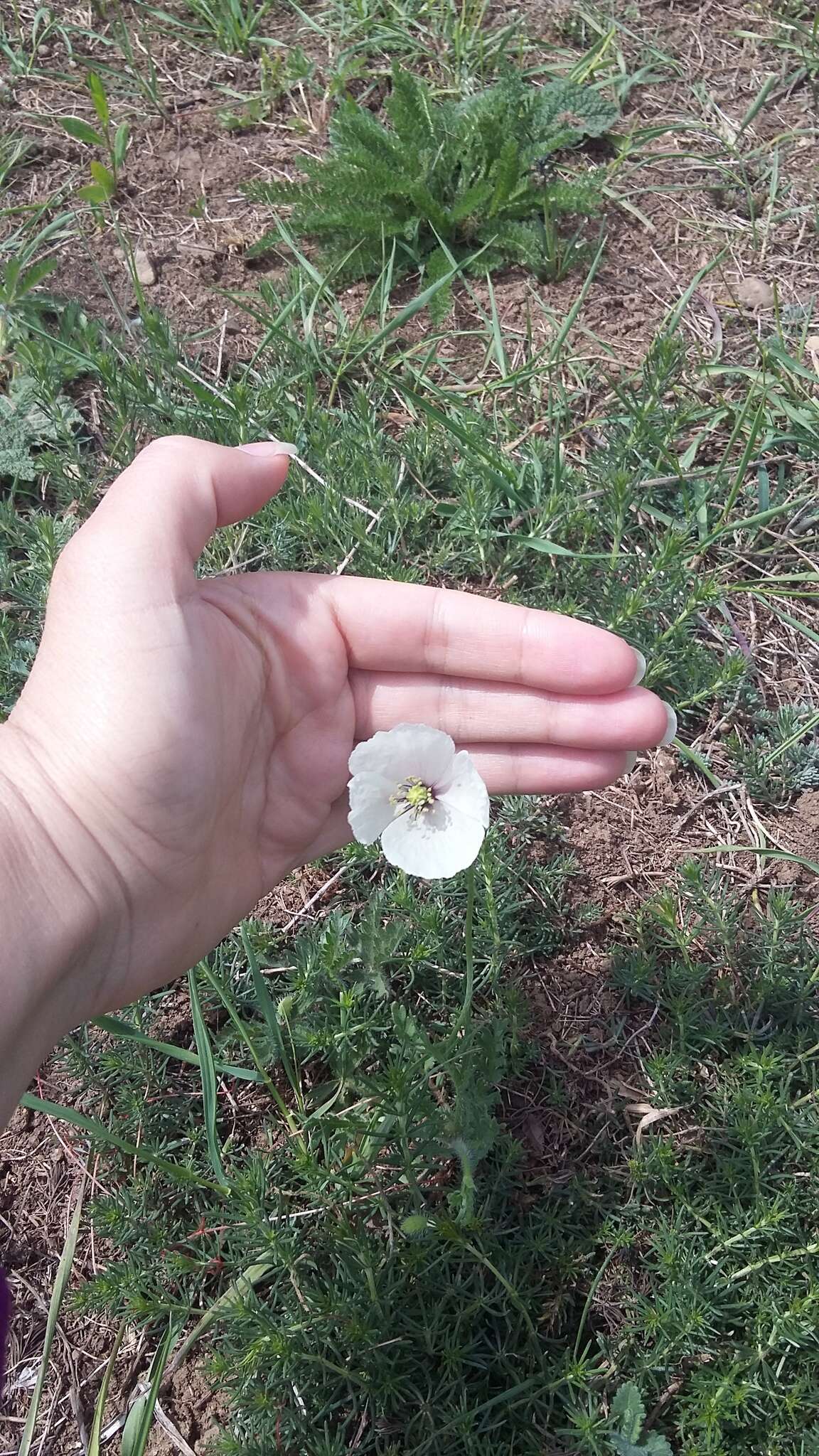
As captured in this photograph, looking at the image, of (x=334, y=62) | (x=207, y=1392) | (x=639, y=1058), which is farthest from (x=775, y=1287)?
(x=334, y=62)

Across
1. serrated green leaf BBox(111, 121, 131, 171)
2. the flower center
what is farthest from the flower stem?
serrated green leaf BBox(111, 121, 131, 171)

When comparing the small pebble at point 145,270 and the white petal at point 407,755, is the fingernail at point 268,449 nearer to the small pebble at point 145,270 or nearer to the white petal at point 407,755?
the white petal at point 407,755

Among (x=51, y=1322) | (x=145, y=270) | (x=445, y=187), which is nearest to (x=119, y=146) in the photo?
(x=145, y=270)

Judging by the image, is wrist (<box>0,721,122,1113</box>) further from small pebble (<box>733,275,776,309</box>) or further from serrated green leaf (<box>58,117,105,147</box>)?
small pebble (<box>733,275,776,309</box>)

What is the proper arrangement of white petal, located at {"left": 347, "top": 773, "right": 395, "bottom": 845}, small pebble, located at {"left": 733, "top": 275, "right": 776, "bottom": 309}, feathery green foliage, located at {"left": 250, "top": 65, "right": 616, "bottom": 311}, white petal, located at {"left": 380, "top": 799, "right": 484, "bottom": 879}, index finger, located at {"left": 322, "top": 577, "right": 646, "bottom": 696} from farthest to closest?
small pebble, located at {"left": 733, "top": 275, "right": 776, "bottom": 309}, feathery green foliage, located at {"left": 250, "top": 65, "right": 616, "bottom": 311}, index finger, located at {"left": 322, "top": 577, "right": 646, "bottom": 696}, white petal, located at {"left": 347, "top": 773, "right": 395, "bottom": 845}, white petal, located at {"left": 380, "top": 799, "right": 484, "bottom": 879}

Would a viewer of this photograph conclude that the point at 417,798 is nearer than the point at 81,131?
Yes

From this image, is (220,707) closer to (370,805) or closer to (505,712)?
(370,805)

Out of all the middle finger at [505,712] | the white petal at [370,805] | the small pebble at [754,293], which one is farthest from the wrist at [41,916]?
the small pebble at [754,293]
